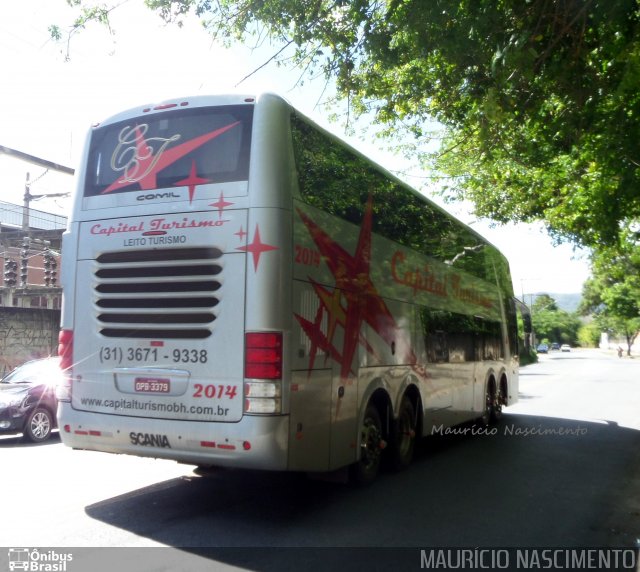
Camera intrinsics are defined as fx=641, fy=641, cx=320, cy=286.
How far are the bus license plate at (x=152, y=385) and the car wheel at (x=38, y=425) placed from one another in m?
5.34

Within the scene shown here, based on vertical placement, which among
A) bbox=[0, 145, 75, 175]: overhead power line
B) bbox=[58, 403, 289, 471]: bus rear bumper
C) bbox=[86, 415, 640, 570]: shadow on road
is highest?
bbox=[0, 145, 75, 175]: overhead power line

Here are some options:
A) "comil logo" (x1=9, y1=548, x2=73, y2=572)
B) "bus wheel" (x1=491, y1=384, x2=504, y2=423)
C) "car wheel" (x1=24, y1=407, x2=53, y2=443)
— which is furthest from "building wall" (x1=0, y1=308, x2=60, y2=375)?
"comil logo" (x1=9, y1=548, x2=73, y2=572)

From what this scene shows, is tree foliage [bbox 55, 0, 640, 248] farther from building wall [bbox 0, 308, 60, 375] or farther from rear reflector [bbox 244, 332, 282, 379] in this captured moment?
building wall [bbox 0, 308, 60, 375]

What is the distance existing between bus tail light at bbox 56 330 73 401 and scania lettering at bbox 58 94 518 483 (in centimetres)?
2

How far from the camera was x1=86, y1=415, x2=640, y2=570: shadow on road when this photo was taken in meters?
5.47

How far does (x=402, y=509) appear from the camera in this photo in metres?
6.50

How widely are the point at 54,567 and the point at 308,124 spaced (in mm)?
4379

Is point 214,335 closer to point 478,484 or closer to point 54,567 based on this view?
point 54,567

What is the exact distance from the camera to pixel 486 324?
12.7m

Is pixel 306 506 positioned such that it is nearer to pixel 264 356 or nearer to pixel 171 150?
pixel 264 356

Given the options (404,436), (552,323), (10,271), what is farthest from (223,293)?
(552,323)

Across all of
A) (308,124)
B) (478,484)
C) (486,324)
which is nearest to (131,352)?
(308,124)

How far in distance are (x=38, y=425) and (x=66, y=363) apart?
469 centimetres

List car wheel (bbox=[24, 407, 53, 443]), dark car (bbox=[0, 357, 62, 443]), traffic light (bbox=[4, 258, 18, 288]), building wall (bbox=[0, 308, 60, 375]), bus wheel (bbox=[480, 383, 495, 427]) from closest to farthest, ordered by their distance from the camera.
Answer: dark car (bbox=[0, 357, 62, 443]), car wheel (bbox=[24, 407, 53, 443]), bus wheel (bbox=[480, 383, 495, 427]), building wall (bbox=[0, 308, 60, 375]), traffic light (bbox=[4, 258, 18, 288])
